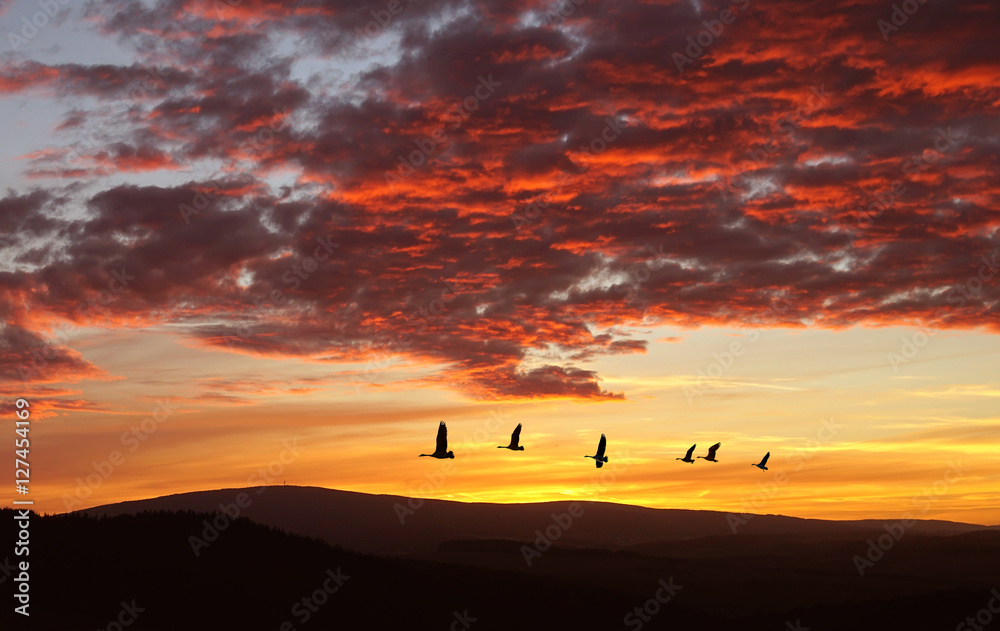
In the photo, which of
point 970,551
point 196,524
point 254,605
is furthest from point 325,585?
point 970,551

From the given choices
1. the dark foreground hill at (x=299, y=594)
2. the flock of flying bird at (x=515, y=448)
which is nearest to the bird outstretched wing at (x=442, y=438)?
the flock of flying bird at (x=515, y=448)

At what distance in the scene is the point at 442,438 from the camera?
42.0 meters

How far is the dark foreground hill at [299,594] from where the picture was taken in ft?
144

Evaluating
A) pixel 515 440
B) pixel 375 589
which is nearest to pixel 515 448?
pixel 515 440

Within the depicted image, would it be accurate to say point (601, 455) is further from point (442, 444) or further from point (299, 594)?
point (299, 594)

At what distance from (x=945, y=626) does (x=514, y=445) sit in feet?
126

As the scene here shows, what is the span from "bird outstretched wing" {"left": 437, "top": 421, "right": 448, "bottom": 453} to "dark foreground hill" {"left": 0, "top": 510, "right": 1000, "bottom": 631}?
14.1 meters

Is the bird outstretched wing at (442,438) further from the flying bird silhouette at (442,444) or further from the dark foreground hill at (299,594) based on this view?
the dark foreground hill at (299,594)

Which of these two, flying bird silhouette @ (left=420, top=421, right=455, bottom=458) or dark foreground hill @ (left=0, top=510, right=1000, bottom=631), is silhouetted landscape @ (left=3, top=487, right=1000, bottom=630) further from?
flying bird silhouette @ (left=420, top=421, right=455, bottom=458)

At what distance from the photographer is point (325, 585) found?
54156 millimetres

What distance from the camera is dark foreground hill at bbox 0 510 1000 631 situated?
1730 inches

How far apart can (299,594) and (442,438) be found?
17630mm

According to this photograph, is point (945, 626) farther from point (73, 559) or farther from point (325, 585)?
point (73, 559)

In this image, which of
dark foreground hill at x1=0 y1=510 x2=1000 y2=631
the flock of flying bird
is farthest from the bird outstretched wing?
dark foreground hill at x1=0 y1=510 x2=1000 y2=631
